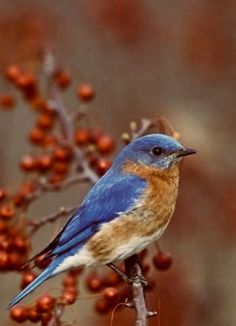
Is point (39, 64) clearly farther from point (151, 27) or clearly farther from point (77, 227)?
point (77, 227)

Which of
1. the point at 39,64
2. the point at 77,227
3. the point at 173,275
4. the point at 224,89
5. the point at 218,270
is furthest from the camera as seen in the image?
the point at 224,89

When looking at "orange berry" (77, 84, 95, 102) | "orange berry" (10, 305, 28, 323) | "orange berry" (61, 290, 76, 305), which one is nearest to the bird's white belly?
"orange berry" (61, 290, 76, 305)

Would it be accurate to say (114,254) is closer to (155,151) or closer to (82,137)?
(155,151)

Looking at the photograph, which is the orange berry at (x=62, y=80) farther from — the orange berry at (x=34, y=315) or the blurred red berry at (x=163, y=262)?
the orange berry at (x=34, y=315)

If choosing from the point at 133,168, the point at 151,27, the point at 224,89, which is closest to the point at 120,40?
the point at 151,27

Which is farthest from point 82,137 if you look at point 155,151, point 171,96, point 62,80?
point 171,96

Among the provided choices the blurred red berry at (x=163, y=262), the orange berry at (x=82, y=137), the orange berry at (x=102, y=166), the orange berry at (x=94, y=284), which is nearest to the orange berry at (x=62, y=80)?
the orange berry at (x=82, y=137)
